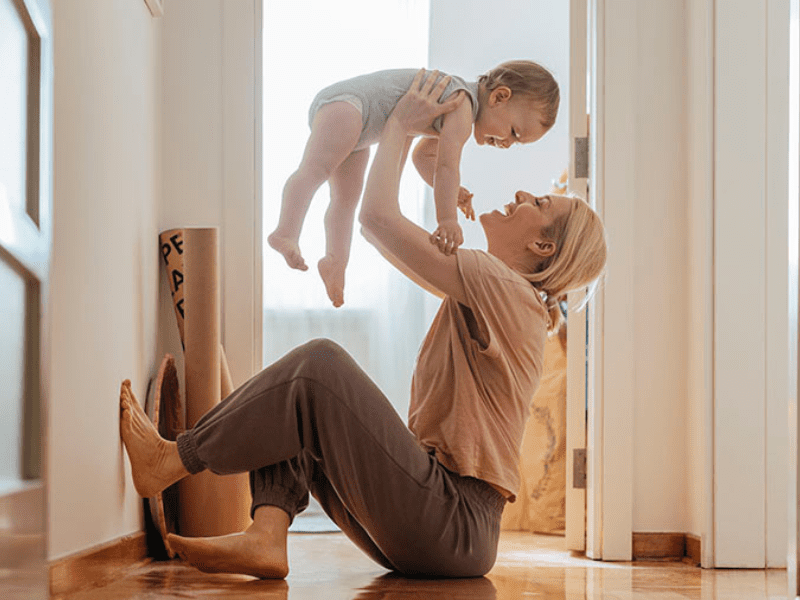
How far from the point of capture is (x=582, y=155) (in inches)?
120

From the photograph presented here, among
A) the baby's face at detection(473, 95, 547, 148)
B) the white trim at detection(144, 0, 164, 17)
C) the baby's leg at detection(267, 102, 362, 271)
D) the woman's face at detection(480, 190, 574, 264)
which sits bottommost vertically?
the woman's face at detection(480, 190, 574, 264)

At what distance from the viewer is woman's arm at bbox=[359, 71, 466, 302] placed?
215 centimetres

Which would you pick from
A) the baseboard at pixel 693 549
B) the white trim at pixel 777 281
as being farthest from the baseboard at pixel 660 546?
the white trim at pixel 777 281

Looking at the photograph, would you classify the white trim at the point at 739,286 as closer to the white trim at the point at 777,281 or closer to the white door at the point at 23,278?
the white trim at the point at 777,281

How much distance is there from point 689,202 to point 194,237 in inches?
54.4

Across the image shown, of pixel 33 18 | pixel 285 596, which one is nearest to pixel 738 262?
pixel 285 596

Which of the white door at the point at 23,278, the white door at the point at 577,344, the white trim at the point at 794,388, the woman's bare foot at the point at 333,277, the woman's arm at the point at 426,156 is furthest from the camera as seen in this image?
the white door at the point at 577,344

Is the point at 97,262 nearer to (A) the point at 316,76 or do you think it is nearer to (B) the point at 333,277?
(B) the point at 333,277

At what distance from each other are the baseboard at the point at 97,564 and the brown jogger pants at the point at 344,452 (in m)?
0.26

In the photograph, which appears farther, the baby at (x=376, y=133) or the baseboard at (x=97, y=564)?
the baby at (x=376, y=133)

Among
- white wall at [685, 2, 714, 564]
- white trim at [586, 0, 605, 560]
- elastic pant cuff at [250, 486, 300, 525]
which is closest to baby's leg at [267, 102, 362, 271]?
elastic pant cuff at [250, 486, 300, 525]

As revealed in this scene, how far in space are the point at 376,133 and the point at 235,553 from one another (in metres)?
0.92

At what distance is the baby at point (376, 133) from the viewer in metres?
2.08

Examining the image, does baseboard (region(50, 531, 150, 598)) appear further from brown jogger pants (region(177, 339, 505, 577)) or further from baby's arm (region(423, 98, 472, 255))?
baby's arm (region(423, 98, 472, 255))
